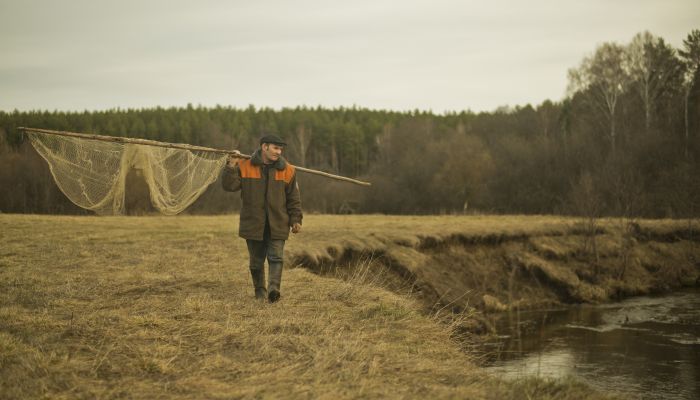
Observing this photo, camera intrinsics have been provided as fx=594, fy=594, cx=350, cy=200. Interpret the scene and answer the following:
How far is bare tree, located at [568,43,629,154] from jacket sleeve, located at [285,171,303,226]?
41.9m

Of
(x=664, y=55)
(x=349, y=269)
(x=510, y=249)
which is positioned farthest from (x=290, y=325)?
(x=664, y=55)

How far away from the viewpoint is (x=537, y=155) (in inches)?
2098

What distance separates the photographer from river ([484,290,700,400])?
39.4 ft

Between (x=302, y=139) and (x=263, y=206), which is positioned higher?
(x=302, y=139)

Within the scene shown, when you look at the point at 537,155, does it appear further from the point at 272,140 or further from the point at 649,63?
the point at 272,140

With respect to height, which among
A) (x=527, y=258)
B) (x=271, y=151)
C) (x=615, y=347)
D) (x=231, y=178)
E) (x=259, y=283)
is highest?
(x=271, y=151)

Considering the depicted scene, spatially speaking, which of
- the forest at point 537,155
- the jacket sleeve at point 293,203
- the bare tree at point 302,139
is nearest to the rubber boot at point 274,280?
the jacket sleeve at point 293,203

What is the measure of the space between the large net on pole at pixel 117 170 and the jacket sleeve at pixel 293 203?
94.7 inches

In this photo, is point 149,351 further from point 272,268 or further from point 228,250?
point 228,250

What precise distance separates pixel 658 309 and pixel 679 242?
426 inches

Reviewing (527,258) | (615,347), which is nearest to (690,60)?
(527,258)

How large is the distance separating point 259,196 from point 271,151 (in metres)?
0.70

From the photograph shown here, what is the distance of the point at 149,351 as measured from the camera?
20.6 ft

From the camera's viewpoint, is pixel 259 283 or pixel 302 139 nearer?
pixel 259 283
